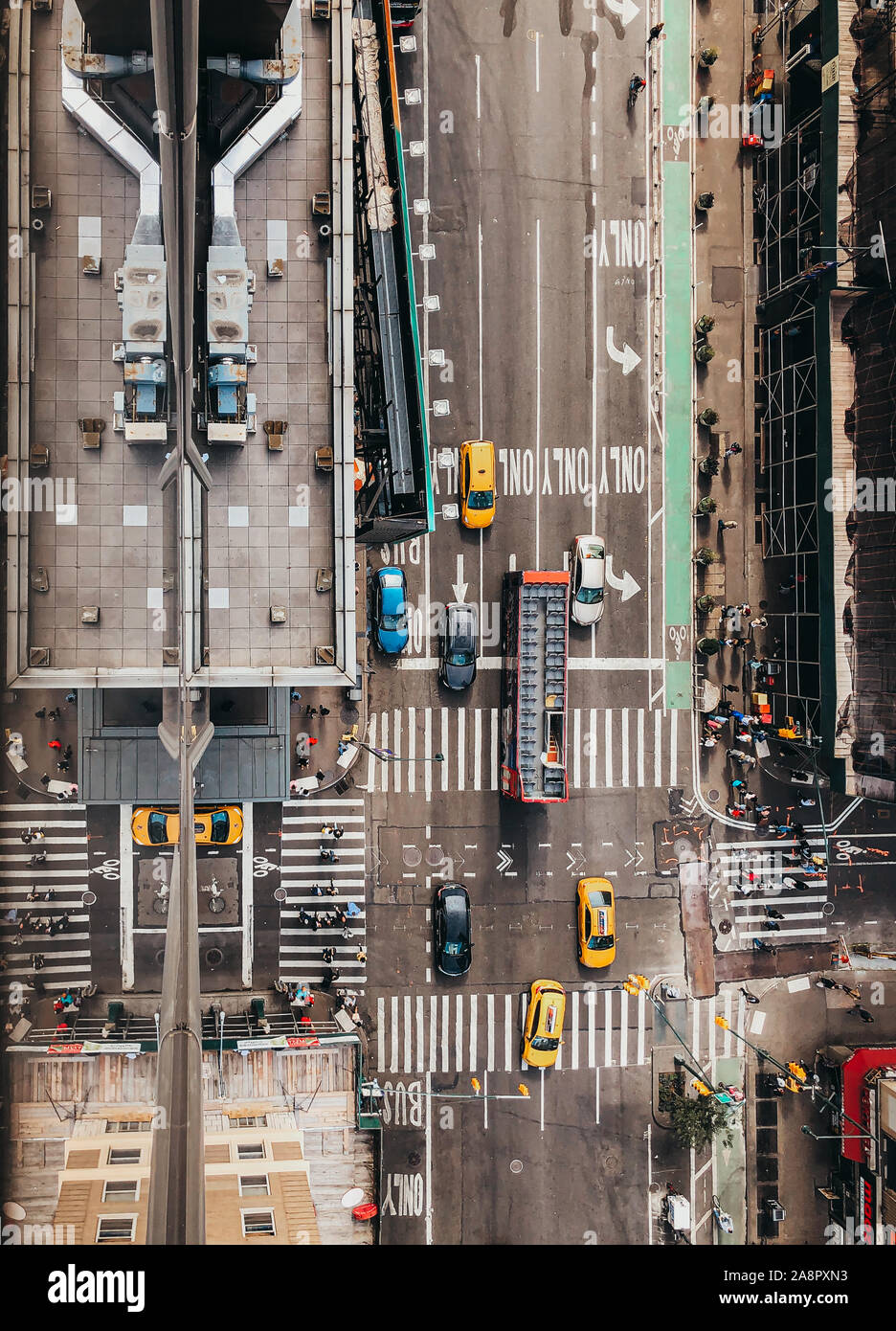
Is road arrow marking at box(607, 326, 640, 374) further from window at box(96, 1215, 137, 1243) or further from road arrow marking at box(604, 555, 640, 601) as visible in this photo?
window at box(96, 1215, 137, 1243)

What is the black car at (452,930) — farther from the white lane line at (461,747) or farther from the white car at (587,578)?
the white car at (587,578)

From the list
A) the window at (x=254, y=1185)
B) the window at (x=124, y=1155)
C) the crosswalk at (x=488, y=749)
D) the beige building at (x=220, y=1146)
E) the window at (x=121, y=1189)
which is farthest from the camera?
the crosswalk at (x=488, y=749)

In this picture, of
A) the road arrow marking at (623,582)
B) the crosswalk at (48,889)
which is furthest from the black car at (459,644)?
the crosswalk at (48,889)

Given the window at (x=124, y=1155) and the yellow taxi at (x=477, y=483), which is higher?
the yellow taxi at (x=477, y=483)

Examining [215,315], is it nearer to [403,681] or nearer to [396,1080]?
[403,681]

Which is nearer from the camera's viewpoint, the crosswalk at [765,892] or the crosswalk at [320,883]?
the crosswalk at [320,883]

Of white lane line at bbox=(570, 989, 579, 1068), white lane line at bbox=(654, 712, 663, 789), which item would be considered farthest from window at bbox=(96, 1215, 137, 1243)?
white lane line at bbox=(654, 712, 663, 789)

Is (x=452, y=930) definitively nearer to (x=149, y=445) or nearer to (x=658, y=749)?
(x=658, y=749)
